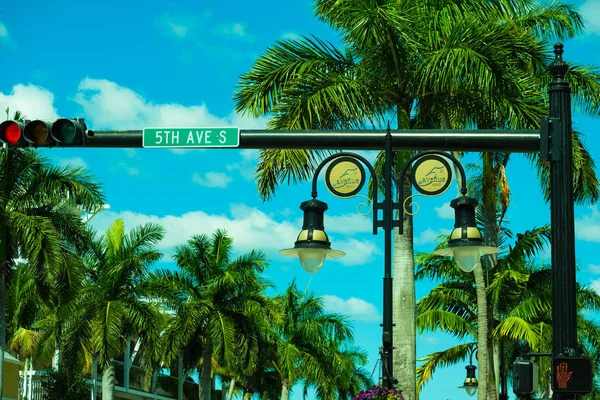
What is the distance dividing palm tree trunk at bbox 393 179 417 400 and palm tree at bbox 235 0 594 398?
0.02 meters

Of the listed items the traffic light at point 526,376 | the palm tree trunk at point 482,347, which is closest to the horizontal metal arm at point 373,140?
the traffic light at point 526,376

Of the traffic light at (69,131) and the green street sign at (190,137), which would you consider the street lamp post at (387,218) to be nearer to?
the green street sign at (190,137)

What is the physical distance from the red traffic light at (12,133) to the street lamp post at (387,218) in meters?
2.83

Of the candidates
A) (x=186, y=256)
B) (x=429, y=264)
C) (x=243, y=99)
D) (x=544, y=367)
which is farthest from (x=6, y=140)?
(x=186, y=256)

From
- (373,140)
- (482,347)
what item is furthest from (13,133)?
(482,347)

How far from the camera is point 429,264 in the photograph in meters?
33.6

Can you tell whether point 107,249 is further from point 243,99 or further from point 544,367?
point 243,99

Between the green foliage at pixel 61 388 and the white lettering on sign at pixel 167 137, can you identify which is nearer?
the white lettering on sign at pixel 167 137

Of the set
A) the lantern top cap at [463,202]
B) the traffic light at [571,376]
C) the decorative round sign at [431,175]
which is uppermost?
the decorative round sign at [431,175]

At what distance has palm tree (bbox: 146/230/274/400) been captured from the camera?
43000 mm

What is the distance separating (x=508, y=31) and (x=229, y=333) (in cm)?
2745

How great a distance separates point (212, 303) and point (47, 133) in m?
34.6

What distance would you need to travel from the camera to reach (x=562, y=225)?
8.58 m

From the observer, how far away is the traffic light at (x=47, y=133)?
381 inches
